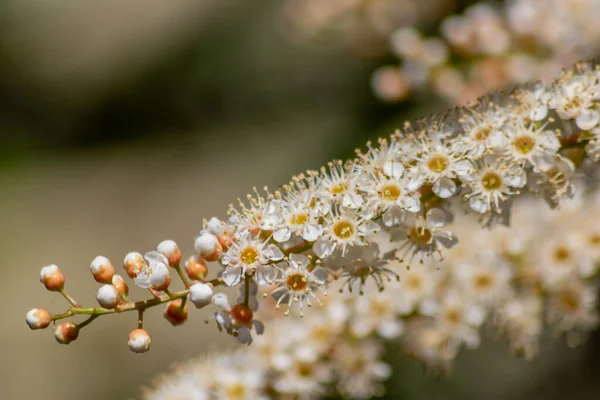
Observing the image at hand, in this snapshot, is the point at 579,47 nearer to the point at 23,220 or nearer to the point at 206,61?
the point at 206,61

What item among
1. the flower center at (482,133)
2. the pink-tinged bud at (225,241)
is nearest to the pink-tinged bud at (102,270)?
the pink-tinged bud at (225,241)

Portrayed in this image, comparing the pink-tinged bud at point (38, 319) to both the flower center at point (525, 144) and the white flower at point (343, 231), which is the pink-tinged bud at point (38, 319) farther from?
the flower center at point (525, 144)

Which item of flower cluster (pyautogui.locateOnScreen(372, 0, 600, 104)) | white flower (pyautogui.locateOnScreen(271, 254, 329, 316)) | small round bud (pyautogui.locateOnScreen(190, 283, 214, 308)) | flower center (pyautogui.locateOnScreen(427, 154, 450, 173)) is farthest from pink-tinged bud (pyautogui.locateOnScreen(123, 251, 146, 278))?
flower cluster (pyautogui.locateOnScreen(372, 0, 600, 104))

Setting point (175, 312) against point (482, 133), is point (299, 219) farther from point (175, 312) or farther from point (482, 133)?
point (482, 133)

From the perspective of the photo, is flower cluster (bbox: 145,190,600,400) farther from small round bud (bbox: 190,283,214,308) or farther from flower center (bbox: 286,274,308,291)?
small round bud (bbox: 190,283,214,308)

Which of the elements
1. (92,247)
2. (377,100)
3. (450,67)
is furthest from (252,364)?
(92,247)
